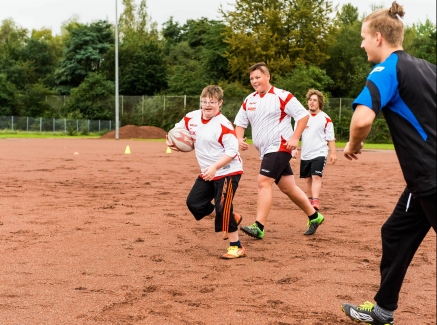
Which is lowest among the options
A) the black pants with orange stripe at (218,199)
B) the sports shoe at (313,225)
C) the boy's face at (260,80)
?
the sports shoe at (313,225)

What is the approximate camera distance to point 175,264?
5664 mm

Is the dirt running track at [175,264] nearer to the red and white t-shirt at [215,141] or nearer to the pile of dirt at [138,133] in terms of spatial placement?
the red and white t-shirt at [215,141]

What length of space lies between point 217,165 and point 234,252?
0.91m

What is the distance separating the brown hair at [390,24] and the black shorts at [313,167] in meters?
5.60

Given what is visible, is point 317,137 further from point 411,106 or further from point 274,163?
point 411,106

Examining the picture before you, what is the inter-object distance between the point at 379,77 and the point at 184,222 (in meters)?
4.97

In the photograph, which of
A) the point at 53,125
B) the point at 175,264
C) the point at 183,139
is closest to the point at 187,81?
the point at 53,125

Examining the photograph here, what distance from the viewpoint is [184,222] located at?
26.0 feet

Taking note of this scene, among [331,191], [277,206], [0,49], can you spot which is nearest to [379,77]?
[277,206]

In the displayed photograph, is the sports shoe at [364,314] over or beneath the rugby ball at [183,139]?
beneath

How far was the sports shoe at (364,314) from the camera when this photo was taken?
403cm

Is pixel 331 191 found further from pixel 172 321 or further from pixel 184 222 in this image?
pixel 172 321

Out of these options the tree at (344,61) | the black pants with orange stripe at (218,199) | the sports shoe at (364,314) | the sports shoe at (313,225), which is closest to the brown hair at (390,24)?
the sports shoe at (364,314)

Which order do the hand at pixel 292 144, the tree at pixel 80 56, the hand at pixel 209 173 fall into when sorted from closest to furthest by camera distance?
the hand at pixel 209 173, the hand at pixel 292 144, the tree at pixel 80 56
